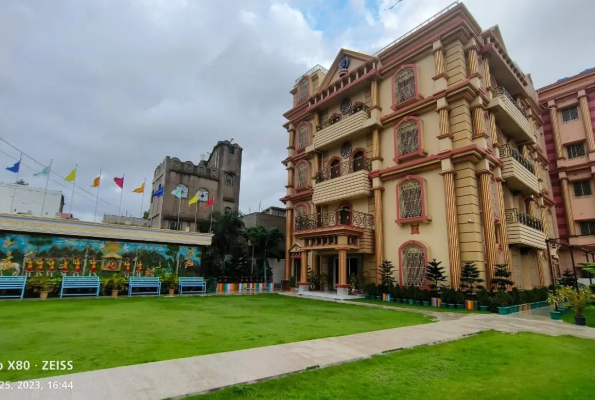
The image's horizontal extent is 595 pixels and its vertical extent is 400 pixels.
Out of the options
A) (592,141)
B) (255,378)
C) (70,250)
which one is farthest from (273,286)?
(592,141)

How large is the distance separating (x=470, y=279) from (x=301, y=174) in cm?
1315

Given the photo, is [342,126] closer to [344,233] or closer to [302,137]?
[302,137]

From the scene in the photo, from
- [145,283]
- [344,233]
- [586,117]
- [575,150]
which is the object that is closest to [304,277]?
[344,233]

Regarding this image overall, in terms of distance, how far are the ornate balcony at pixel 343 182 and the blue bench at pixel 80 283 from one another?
12.2 metres

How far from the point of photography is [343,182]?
60.3 ft

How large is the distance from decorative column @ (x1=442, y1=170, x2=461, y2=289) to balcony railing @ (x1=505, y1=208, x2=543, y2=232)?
13.5 ft

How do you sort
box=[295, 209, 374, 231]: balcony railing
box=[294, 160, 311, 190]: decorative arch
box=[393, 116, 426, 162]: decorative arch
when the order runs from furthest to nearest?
box=[294, 160, 311, 190]: decorative arch
box=[295, 209, 374, 231]: balcony railing
box=[393, 116, 426, 162]: decorative arch

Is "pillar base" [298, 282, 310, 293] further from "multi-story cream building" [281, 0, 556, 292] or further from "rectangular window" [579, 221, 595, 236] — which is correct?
"rectangular window" [579, 221, 595, 236]

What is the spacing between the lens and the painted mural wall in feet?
45.6

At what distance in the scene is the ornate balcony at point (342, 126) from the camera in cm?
1812

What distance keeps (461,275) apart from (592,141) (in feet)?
54.6

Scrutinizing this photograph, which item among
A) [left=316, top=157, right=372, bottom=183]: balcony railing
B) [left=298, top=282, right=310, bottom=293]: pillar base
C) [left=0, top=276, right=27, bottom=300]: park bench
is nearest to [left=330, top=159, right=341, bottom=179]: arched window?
[left=316, top=157, right=372, bottom=183]: balcony railing

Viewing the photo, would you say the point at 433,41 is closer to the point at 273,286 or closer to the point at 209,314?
the point at 209,314

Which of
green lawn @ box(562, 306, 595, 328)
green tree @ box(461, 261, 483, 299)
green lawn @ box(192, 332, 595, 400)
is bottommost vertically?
green lawn @ box(562, 306, 595, 328)
